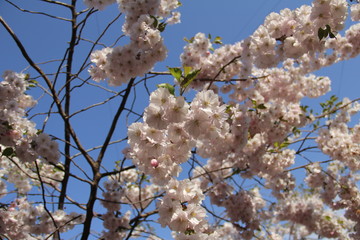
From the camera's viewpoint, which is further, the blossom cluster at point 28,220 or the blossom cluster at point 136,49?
the blossom cluster at point 28,220

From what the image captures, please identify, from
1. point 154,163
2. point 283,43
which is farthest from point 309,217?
point 154,163

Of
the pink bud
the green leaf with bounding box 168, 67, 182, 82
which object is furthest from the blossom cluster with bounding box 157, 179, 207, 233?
the green leaf with bounding box 168, 67, 182, 82

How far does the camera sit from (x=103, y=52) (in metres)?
3.04

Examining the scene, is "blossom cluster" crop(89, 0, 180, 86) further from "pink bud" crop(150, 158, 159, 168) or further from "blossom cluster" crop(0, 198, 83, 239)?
"blossom cluster" crop(0, 198, 83, 239)

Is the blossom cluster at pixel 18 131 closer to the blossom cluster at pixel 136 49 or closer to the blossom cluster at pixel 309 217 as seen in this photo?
the blossom cluster at pixel 136 49

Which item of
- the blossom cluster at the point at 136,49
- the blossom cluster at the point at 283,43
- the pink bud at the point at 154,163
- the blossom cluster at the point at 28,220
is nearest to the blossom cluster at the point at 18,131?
the blossom cluster at the point at 136,49

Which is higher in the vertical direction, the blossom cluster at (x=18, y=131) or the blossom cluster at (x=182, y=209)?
the blossom cluster at (x=18, y=131)

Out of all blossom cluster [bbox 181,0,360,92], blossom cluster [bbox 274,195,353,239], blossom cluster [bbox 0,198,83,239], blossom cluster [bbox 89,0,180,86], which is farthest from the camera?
blossom cluster [bbox 274,195,353,239]

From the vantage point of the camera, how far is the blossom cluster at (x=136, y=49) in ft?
8.70

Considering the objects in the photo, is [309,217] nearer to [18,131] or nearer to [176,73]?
[176,73]

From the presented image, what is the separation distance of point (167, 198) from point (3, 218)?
2632mm

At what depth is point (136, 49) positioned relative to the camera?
275cm

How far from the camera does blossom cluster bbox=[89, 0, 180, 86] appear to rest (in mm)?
2652

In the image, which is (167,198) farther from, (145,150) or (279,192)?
(279,192)
